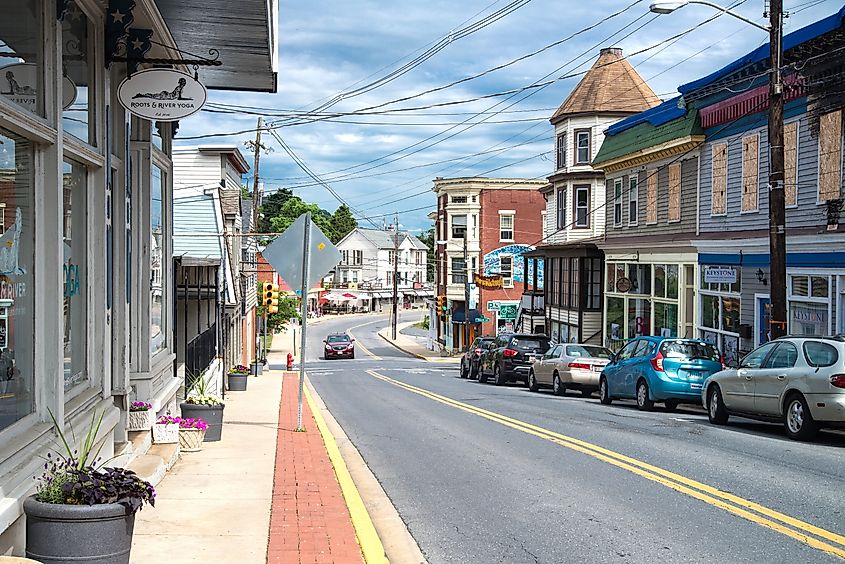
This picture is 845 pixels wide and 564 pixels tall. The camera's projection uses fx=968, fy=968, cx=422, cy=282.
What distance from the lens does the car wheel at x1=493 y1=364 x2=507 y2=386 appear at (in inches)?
1289

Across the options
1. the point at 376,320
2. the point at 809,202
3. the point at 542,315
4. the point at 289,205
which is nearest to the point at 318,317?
the point at 376,320

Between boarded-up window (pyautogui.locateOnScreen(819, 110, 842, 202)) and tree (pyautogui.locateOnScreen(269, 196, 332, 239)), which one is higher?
tree (pyautogui.locateOnScreen(269, 196, 332, 239))

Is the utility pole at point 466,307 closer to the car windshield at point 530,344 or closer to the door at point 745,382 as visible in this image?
the car windshield at point 530,344

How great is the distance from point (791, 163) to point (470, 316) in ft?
148

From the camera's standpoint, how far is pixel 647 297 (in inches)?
1373

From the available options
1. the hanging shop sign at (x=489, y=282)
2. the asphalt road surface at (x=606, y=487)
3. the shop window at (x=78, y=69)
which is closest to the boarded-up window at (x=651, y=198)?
the asphalt road surface at (x=606, y=487)

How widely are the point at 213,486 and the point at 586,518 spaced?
3.56m

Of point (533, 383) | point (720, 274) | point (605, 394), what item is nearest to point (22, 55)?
point (605, 394)

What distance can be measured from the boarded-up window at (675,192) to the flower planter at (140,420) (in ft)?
80.6

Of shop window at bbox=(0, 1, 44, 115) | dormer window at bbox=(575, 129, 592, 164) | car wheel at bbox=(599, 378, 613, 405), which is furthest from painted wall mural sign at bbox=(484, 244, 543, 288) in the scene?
shop window at bbox=(0, 1, 44, 115)

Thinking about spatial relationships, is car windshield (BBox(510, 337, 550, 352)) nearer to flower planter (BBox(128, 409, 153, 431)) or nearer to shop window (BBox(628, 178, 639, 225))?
shop window (BBox(628, 178, 639, 225))

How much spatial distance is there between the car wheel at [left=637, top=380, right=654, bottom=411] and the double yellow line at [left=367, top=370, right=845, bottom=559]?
5.76m

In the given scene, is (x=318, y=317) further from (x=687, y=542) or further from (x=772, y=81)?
(x=687, y=542)

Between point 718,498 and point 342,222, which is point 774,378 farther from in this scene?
point 342,222
